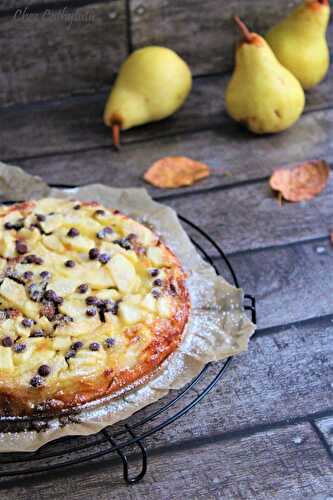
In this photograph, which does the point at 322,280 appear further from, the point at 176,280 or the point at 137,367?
the point at 137,367

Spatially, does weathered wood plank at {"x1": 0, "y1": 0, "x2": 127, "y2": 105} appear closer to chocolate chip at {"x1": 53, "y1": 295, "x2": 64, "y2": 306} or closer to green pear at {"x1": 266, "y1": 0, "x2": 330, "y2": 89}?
green pear at {"x1": 266, "y1": 0, "x2": 330, "y2": 89}

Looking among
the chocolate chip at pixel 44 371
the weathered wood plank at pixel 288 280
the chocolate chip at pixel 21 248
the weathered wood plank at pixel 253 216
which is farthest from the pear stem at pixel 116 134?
the chocolate chip at pixel 44 371

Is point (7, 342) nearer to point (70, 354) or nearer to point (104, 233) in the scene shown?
point (70, 354)

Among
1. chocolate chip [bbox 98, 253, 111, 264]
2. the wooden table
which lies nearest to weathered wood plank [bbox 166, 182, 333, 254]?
the wooden table

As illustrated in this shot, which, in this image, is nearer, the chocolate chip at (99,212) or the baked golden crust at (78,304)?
the baked golden crust at (78,304)

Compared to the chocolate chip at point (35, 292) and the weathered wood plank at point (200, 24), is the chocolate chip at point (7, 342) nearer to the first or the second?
the chocolate chip at point (35, 292)

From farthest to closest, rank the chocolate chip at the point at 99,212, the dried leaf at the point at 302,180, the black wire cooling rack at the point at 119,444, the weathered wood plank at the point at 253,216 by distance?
the dried leaf at the point at 302,180
the weathered wood plank at the point at 253,216
the chocolate chip at the point at 99,212
the black wire cooling rack at the point at 119,444

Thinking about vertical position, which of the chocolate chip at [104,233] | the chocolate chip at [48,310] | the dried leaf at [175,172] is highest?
the chocolate chip at [104,233]
